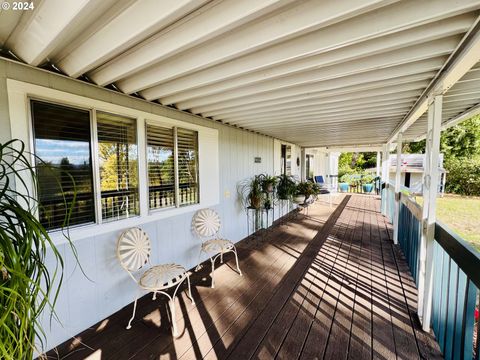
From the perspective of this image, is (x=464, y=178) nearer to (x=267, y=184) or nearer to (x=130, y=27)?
(x=267, y=184)

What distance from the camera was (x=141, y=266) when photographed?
7.41 ft

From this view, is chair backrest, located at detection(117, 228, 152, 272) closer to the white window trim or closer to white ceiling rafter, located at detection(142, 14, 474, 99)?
the white window trim

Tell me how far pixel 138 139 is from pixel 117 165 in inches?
14.9

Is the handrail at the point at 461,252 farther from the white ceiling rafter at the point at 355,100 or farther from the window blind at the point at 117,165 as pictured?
the window blind at the point at 117,165

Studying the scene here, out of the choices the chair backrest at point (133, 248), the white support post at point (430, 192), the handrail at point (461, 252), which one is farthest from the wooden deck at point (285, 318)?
the handrail at point (461, 252)

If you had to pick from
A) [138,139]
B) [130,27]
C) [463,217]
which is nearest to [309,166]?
[463,217]

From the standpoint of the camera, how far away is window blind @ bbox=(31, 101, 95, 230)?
70.1 inches

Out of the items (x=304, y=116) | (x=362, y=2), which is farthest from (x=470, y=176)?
(x=362, y=2)

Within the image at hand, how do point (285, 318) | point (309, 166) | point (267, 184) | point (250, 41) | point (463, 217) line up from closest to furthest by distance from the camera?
point (250, 41) → point (285, 318) → point (267, 184) → point (463, 217) → point (309, 166)

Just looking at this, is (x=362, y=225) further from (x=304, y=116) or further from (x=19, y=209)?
(x=19, y=209)

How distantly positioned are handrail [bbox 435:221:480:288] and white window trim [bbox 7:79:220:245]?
2.81 meters

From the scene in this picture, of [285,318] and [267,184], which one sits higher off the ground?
[267,184]

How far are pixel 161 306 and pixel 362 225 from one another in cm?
499

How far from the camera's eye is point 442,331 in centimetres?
180
